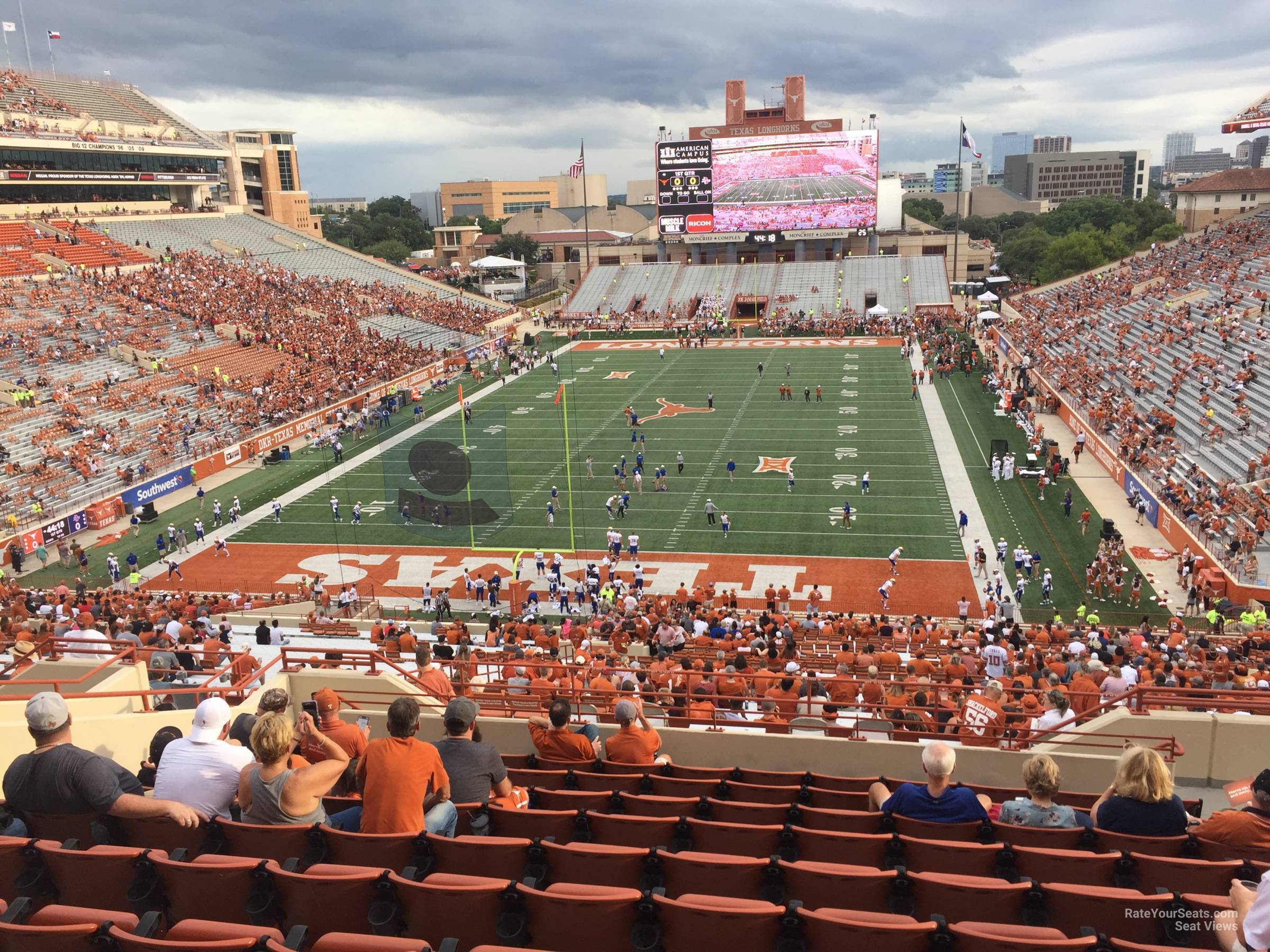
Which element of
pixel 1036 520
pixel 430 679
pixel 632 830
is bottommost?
pixel 1036 520

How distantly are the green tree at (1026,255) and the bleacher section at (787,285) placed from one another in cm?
1999

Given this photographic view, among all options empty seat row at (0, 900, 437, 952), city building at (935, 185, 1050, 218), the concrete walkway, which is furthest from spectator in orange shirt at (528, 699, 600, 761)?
city building at (935, 185, 1050, 218)

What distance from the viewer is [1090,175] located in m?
183

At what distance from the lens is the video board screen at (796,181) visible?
68750 mm

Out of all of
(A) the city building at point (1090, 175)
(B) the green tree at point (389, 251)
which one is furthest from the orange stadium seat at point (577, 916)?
(A) the city building at point (1090, 175)

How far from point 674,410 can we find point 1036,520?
699 inches

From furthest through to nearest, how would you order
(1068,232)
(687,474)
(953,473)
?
(1068,232)
(687,474)
(953,473)

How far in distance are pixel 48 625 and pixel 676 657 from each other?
884 centimetres

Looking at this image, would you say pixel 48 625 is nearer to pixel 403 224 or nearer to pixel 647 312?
pixel 647 312

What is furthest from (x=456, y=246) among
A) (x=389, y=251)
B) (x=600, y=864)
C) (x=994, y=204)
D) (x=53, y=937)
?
(x=53, y=937)

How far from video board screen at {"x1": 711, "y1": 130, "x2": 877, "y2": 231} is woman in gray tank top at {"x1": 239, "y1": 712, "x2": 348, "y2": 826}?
69.2 meters

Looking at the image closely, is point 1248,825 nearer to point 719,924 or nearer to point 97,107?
point 719,924

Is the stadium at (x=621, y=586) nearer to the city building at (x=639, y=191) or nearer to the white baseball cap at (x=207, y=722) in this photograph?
the white baseball cap at (x=207, y=722)

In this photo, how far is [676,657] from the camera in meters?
13.2
